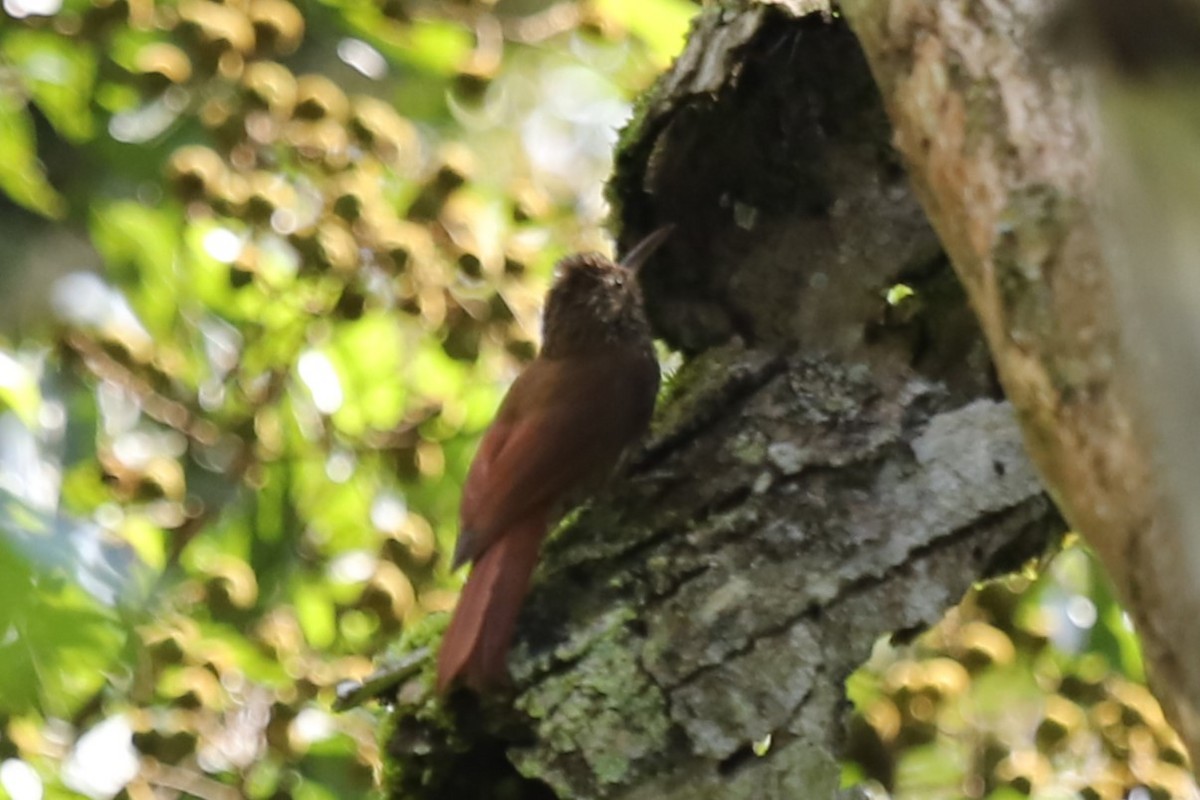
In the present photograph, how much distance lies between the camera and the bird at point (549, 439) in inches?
78.9

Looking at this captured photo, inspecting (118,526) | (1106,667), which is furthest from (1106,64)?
(118,526)

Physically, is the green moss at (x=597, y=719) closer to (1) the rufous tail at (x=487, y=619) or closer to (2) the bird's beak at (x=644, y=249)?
(1) the rufous tail at (x=487, y=619)

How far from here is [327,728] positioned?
96.3 inches

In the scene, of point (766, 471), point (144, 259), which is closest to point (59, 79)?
point (144, 259)

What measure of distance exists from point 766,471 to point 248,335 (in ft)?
3.24

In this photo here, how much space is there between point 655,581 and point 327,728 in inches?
25.8

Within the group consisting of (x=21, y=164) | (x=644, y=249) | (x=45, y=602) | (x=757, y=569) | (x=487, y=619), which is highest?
(x=21, y=164)

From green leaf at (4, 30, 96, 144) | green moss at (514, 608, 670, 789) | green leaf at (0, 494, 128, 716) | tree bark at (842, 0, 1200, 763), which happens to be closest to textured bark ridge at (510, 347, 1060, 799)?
green moss at (514, 608, 670, 789)

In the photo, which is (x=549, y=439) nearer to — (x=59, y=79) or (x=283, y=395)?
(x=283, y=395)

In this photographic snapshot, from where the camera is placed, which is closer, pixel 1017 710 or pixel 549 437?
pixel 549 437

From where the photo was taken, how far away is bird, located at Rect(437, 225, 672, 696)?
78.9 inches

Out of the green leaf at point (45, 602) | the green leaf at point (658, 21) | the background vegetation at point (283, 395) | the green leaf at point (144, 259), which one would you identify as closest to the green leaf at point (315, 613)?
the background vegetation at point (283, 395)

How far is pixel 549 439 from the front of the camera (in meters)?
2.43

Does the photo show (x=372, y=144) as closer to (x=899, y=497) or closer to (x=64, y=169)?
(x=64, y=169)
